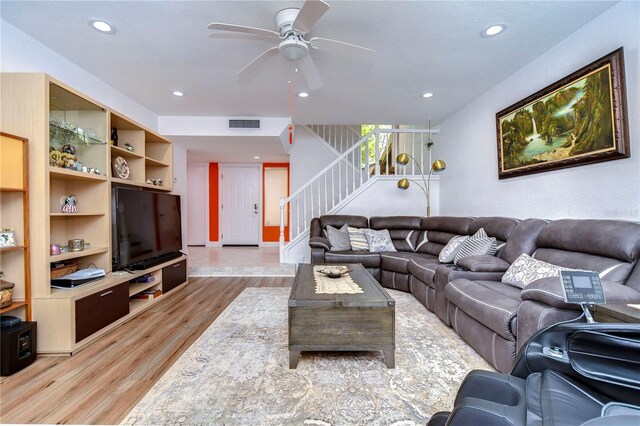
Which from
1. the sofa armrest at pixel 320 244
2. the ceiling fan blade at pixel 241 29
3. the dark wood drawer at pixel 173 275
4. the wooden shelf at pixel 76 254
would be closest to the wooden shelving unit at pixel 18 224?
the wooden shelf at pixel 76 254

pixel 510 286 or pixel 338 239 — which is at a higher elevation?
pixel 338 239

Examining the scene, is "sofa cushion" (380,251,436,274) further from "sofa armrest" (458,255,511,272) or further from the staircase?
the staircase

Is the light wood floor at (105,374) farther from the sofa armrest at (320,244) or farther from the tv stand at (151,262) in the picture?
the sofa armrest at (320,244)

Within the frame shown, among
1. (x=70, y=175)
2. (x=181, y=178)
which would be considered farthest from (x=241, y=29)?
(x=181, y=178)

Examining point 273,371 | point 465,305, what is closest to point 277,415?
point 273,371

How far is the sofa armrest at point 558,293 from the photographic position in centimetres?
140

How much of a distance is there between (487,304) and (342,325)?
3.36 ft

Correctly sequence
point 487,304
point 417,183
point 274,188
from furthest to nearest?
1. point 274,188
2. point 417,183
3. point 487,304

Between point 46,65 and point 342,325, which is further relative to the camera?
point 46,65

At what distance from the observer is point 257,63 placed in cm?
219

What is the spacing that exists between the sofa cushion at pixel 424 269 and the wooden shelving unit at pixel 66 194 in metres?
3.09

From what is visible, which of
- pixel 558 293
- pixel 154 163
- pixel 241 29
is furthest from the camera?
pixel 154 163

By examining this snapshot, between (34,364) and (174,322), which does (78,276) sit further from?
(174,322)

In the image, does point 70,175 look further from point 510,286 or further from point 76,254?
point 510,286
